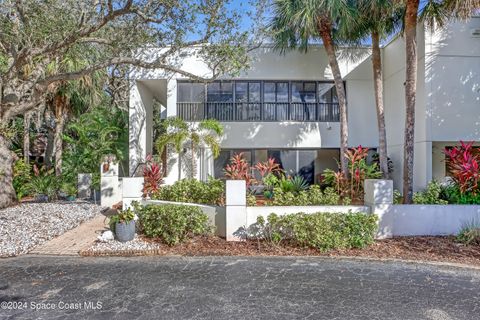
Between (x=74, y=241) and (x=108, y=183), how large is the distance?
420cm

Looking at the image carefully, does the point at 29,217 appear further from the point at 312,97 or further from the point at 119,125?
the point at 312,97

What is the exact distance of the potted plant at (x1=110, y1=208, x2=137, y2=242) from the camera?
680 centimetres

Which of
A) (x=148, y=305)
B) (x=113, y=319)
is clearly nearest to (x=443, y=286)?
(x=148, y=305)

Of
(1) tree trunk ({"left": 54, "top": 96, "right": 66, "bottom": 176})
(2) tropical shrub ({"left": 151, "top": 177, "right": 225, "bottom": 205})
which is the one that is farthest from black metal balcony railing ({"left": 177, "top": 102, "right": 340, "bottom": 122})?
(1) tree trunk ({"left": 54, "top": 96, "right": 66, "bottom": 176})


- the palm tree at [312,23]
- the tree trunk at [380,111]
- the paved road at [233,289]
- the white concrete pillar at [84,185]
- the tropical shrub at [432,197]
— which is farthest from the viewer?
the white concrete pillar at [84,185]

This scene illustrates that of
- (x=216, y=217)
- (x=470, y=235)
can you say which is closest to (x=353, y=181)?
(x=470, y=235)

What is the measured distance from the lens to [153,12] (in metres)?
7.60

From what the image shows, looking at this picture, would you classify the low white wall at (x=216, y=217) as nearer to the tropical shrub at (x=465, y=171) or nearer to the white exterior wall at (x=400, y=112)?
the tropical shrub at (x=465, y=171)

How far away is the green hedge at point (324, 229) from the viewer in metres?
6.46

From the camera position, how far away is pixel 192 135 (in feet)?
39.0

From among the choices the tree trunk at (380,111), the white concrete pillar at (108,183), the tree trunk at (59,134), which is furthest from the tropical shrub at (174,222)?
the tree trunk at (59,134)

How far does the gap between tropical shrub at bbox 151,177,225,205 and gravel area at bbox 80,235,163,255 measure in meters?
1.73

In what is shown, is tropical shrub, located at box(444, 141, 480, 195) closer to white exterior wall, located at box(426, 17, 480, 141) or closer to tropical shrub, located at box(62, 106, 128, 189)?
white exterior wall, located at box(426, 17, 480, 141)

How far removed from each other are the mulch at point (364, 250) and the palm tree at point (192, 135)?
5470 millimetres
